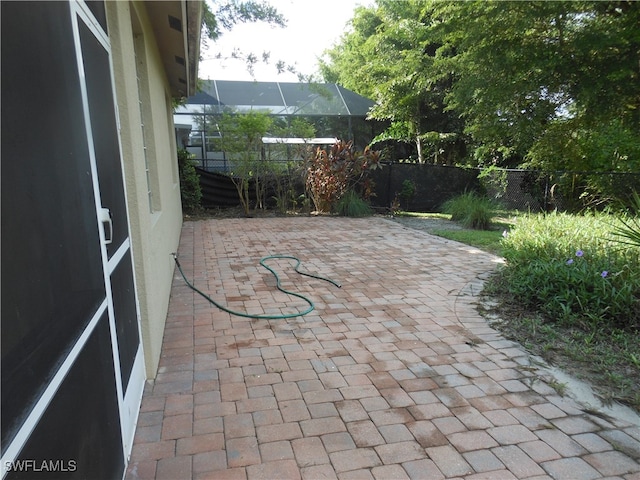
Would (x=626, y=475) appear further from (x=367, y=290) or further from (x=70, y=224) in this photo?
(x=367, y=290)

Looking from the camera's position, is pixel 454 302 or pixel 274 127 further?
pixel 274 127

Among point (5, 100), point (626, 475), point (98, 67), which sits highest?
point (98, 67)

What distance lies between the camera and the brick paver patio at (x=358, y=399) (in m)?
2.06

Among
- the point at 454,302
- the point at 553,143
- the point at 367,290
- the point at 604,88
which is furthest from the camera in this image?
the point at 553,143

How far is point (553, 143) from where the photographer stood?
1104 cm

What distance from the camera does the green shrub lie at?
11000 millimetres

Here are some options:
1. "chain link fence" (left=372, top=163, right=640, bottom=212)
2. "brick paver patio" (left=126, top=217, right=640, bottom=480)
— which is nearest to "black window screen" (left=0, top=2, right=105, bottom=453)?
"brick paver patio" (left=126, top=217, right=640, bottom=480)

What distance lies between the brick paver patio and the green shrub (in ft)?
20.4

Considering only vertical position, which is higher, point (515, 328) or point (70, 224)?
point (70, 224)

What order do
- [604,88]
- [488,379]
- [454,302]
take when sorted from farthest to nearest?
[604,88]
[454,302]
[488,379]

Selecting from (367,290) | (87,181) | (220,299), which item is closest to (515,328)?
(367,290)

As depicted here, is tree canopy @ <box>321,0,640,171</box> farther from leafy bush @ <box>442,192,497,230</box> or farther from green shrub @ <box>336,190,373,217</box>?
green shrub @ <box>336,190,373,217</box>

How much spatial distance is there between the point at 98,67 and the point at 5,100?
123 cm

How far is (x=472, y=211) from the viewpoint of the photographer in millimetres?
9438
